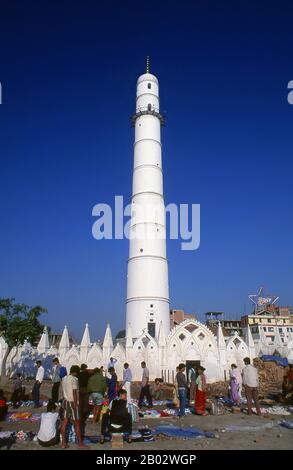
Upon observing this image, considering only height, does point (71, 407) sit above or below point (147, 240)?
below

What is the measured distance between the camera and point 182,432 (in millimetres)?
10133

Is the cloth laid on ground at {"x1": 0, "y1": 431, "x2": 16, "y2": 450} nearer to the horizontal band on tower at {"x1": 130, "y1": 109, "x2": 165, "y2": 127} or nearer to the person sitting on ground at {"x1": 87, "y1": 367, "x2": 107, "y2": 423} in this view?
the person sitting on ground at {"x1": 87, "y1": 367, "x2": 107, "y2": 423}

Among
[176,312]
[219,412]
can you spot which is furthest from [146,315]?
[176,312]

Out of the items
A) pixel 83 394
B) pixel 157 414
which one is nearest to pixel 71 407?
pixel 83 394

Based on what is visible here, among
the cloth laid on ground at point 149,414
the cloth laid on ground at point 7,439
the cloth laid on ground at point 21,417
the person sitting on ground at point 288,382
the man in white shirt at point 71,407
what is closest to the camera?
the cloth laid on ground at point 7,439

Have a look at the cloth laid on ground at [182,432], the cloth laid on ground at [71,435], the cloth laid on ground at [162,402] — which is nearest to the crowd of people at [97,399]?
the cloth laid on ground at [71,435]

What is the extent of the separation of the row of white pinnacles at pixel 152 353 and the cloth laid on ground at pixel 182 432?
15.5 metres

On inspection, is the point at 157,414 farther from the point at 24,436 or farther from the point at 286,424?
the point at 24,436

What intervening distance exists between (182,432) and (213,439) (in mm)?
1024

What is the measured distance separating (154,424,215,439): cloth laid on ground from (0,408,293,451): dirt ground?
0.99ft

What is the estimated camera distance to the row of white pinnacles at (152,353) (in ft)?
85.3

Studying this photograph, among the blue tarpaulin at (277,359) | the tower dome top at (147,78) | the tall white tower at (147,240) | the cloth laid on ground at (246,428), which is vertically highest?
the tower dome top at (147,78)

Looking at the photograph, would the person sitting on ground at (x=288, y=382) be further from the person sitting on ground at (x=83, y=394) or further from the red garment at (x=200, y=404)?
the person sitting on ground at (x=83, y=394)

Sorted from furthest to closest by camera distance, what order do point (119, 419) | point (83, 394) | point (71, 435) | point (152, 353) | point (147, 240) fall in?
point (147, 240) → point (152, 353) → point (83, 394) → point (71, 435) → point (119, 419)
